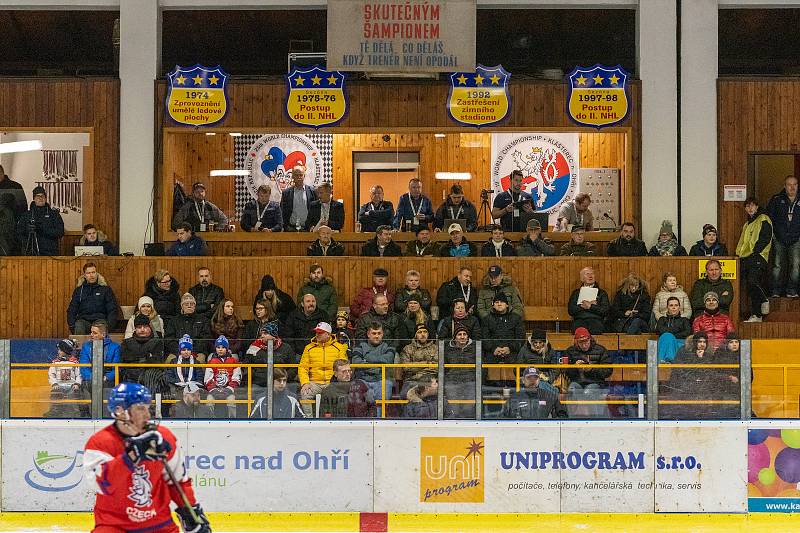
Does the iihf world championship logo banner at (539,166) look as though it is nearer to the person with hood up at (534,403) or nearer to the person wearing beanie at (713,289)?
the person wearing beanie at (713,289)

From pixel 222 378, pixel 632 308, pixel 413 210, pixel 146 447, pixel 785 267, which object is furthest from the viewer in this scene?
pixel 413 210

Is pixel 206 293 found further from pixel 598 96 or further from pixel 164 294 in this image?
pixel 598 96

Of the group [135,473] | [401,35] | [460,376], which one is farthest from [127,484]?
[401,35]

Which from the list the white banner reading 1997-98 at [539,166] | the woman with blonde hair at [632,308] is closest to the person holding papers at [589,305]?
the woman with blonde hair at [632,308]

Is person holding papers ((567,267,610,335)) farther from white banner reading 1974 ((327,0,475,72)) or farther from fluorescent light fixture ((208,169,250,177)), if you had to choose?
fluorescent light fixture ((208,169,250,177))

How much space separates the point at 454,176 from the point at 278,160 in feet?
8.13

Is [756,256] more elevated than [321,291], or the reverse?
[756,256]

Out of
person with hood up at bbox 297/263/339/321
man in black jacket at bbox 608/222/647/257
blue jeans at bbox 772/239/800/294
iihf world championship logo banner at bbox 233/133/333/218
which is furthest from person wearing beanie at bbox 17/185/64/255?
blue jeans at bbox 772/239/800/294

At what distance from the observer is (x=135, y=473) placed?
26.3 ft

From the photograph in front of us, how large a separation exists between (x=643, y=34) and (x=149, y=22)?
6.57 meters

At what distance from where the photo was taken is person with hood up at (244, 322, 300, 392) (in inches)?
464

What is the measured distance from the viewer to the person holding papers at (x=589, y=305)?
1478 cm

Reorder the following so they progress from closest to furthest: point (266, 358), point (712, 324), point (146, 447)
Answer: point (146, 447) → point (266, 358) → point (712, 324)

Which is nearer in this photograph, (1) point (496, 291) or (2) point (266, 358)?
(2) point (266, 358)
